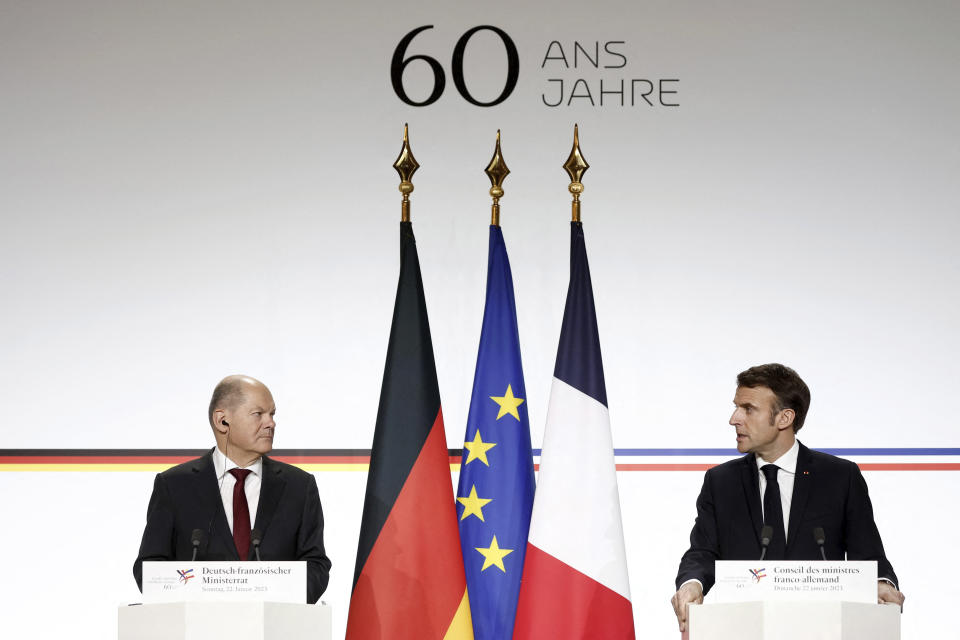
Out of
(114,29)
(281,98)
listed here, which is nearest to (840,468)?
(281,98)

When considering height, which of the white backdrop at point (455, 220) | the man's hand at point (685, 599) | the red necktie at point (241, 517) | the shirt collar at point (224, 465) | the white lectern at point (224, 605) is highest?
the white backdrop at point (455, 220)

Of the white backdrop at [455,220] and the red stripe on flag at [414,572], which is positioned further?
the white backdrop at [455,220]

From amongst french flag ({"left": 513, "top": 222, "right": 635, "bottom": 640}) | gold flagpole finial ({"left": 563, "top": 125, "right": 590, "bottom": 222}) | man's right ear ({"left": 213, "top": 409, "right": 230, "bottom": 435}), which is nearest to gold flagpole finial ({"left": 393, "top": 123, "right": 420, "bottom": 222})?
gold flagpole finial ({"left": 563, "top": 125, "right": 590, "bottom": 222})

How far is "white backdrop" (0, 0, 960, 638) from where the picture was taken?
4211 millimetres

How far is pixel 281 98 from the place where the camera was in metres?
4.33

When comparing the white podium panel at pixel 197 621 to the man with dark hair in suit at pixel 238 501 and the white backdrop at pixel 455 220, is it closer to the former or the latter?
the man with dark hair in suit at pixel 238 501

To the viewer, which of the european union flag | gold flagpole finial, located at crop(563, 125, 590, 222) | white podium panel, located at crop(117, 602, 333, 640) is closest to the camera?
white podium panel, located at crop(117, 602, 333, 640)

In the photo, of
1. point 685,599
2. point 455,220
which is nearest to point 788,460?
point 685,599

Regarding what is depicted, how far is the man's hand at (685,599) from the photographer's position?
309 cm

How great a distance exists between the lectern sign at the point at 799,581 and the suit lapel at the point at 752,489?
49 cm

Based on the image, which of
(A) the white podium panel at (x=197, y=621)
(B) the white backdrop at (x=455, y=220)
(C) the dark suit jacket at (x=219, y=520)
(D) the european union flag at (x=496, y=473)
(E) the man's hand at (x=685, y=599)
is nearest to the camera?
(A) the white podium panel at (x=197, y=621)

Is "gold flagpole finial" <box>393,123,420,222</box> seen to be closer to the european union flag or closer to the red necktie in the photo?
the european union flag

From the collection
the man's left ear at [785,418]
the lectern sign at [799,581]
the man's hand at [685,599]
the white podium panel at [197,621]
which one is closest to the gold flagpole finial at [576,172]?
the man's left ear at [785,418]

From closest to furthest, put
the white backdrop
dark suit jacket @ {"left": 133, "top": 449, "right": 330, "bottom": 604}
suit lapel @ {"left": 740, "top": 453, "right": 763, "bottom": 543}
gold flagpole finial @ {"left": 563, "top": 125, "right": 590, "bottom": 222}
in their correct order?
dark suit jacket @ {"left": 133, "top": 449, "right": 330, "bottom": 604} < suit lapel @ {"left": 740, "top": 453, "right": 763, "bottom": 543} < gold flagpole finial @ {"left": 563, "top": 125, "right": 590, "bottom": 222} < the white backdrop
